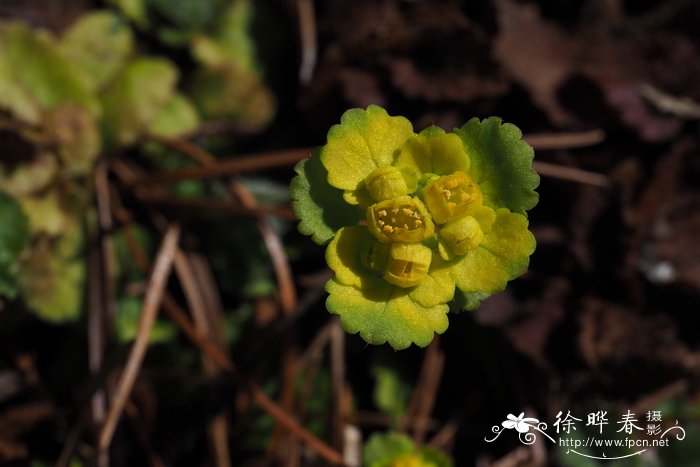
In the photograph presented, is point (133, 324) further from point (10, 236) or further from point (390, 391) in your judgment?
point (390, 391)

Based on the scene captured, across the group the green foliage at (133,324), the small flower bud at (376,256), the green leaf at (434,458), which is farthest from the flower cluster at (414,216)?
the green foliage at (133,324)

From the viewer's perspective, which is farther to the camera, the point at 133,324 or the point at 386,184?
the point at 133,324

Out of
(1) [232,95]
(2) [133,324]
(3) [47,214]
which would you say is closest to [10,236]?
(3) [47,214]

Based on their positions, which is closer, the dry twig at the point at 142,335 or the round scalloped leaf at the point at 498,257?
the round scalloped leaf at the point at 498,257

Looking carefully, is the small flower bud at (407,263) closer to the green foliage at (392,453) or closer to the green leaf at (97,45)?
the green foliage at (392,453)

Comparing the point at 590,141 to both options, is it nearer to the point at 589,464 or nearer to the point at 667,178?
the point at 667,178

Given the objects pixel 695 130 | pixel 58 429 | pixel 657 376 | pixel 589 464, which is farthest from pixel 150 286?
pixel 695 130

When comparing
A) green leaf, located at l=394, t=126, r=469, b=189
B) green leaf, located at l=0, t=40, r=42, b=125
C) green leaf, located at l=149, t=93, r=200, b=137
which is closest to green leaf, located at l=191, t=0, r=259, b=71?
green leaf, located at l=149, t=93, r=200, b=137
